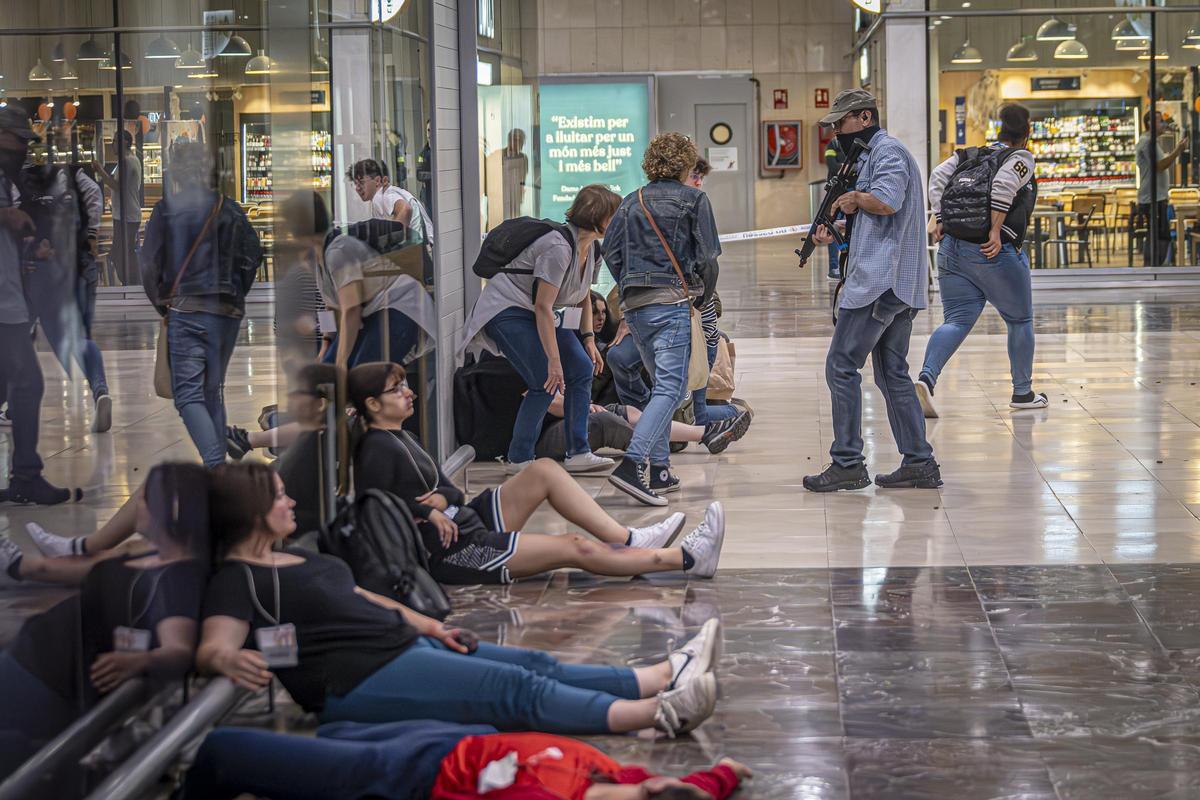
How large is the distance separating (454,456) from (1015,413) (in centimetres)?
343

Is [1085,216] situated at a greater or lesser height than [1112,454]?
greater

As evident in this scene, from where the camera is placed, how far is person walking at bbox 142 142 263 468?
3564 millimetres

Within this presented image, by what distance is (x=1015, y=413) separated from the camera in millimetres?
9188

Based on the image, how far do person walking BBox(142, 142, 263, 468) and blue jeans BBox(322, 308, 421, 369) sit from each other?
3.70 ft

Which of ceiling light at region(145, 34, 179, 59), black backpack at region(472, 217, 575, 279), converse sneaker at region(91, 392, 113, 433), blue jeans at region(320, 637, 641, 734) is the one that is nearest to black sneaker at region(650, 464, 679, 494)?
black backpack at region(472, 217, 575, 279)

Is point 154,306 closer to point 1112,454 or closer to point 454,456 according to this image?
point 454,456

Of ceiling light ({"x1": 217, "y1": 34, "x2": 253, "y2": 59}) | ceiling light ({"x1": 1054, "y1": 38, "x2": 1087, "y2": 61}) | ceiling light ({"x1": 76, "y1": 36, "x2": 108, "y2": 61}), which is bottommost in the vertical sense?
ceiling light ({"x1": 76, "y1": 36, "x2": 108, "y2": 61})

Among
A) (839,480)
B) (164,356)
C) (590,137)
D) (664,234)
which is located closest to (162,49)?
(164,356)

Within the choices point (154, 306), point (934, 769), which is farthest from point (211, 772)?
point (934, 769)

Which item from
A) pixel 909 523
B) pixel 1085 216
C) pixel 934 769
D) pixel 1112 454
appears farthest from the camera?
pixel 1085 216

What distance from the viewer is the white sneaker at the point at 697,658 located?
393cm

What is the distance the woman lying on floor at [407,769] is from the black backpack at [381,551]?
106 centimetres

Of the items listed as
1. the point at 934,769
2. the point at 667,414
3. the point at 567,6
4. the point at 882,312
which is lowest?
the point at 934,769

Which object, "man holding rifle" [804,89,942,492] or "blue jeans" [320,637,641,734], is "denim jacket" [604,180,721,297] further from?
"blue jeans" [320,637,641,734]
